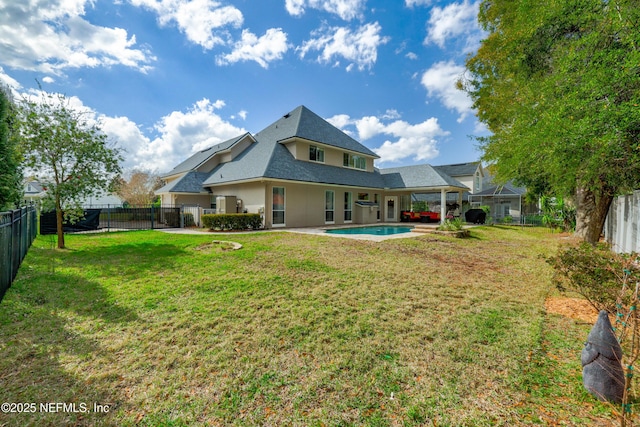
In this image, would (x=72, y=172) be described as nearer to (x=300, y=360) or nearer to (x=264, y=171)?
(x=264, y=171)

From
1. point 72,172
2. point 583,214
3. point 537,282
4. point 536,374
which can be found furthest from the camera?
point 583,214

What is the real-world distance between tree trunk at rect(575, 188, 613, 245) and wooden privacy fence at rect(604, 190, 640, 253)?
1.00 feet

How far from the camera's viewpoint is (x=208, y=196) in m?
20.5

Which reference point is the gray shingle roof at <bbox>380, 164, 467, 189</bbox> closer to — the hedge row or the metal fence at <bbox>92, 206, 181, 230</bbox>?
the hedge row

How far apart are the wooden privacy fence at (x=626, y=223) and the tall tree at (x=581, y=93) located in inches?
15.8


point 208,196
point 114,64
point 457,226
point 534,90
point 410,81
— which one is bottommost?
point 457,226

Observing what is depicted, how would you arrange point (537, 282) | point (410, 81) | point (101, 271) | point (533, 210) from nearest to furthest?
point (537, 282)
point (101, 271)
point (410, 81)
point (533, 210)

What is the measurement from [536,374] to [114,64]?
17.2 m

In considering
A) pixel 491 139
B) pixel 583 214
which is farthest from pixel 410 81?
pixel 583 214

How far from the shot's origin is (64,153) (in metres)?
9.73

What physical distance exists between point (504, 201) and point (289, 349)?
115ft

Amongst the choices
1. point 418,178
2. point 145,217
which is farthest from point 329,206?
point 145,217

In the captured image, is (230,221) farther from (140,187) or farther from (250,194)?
(140,187)

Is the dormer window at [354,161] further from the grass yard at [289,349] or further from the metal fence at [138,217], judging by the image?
the grass yard at [289,349]
